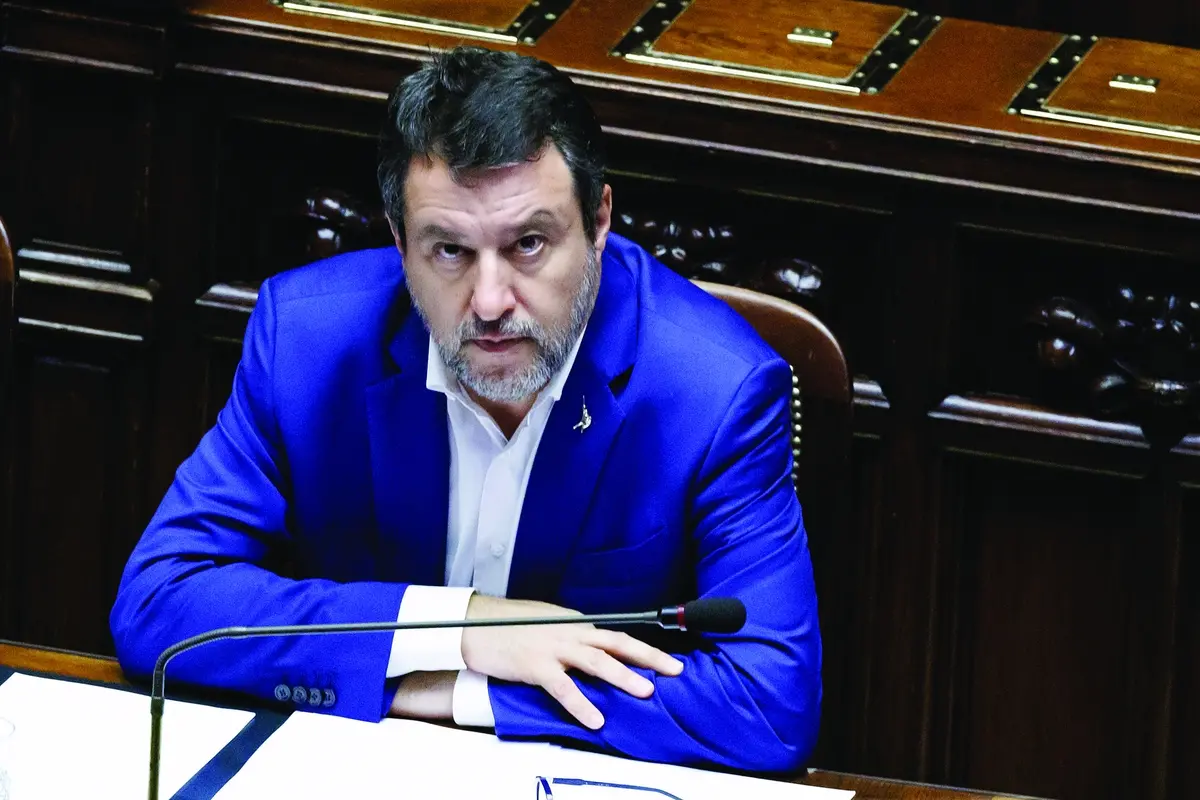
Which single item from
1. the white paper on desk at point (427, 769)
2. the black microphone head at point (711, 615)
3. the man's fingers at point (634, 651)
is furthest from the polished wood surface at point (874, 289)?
the black microphone head at point (711, 615)

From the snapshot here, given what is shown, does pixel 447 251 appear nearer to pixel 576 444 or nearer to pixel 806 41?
pixel 576 444

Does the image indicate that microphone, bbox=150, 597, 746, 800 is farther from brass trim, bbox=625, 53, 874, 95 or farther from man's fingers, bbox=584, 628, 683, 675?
brass trim, bbox=625, 53, 874, 95

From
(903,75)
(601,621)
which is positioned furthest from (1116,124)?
(601,621)

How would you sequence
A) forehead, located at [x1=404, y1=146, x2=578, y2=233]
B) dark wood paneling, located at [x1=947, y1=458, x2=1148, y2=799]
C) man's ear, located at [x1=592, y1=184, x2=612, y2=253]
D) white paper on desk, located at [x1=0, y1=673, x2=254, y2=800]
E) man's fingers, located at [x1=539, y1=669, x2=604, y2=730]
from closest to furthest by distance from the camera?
white paper on desk, located at [x1=0, y1=673, x2=254, y2=800]
man's fingers, located at [x1=539, y1=669, x2=604, y2=730]
forehead, located at [x1=404, y1=146, x2=578, y2=233]
man's ear, located at [x1=592, y1=184, x2=612, y2=253]
dark wood paneling, located at [x1=947, y1=458, x2=1148, y2=799]

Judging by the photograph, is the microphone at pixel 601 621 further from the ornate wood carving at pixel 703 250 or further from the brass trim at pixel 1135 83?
the brass trim at pixel 1135 83

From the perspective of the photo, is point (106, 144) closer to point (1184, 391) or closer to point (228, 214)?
point (228, 214)

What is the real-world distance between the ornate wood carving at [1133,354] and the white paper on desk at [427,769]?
124cm

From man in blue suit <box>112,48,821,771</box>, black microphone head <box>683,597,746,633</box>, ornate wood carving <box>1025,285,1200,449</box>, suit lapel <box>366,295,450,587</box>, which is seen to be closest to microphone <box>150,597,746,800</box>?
black microphone head <box>683,597,746,633</box>

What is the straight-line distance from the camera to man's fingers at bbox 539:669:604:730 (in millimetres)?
1903

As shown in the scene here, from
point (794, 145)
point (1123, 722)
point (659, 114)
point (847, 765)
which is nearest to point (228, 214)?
point (659, 114)

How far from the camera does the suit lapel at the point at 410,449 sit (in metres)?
2.26

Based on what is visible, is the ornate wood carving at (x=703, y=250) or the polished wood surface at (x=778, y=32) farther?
the polished wood surface at (x=778, y=32)

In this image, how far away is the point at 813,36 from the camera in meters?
3.22

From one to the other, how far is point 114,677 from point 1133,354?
5.46 ft
